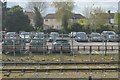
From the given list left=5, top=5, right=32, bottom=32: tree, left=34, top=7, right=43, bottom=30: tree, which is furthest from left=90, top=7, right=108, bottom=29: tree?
left=5, top=5, right=32, bottom=32: tree

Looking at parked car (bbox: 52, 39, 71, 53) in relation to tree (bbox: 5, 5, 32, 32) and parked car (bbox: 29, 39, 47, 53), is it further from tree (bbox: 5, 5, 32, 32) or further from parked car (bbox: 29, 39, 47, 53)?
tree (bbox: 5, 5, 32, 32)

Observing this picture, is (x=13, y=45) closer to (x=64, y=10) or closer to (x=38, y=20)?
(x=38, y=20)

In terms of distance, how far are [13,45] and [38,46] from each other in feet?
5.94

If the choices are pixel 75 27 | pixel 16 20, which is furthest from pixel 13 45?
pixel 75 27

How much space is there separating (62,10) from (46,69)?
4202 cm

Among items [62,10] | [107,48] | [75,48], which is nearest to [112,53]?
A: [107,48]

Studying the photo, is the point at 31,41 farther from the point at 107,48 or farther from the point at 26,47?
the point at 107,48

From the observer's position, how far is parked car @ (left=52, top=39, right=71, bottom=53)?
63.0 ft

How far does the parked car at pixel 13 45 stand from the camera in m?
19.3

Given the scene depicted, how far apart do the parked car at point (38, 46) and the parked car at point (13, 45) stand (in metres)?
0.68

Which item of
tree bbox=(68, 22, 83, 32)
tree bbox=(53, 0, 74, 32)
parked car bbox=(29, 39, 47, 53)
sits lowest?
parked car bbox=(29, 39, 47, 53)

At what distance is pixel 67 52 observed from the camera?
19.1 metres

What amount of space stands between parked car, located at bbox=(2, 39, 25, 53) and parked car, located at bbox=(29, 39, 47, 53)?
68 cm

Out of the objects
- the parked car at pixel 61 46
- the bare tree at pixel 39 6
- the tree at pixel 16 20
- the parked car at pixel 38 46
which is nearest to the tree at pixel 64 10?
the bare tree at pixel 39 6
